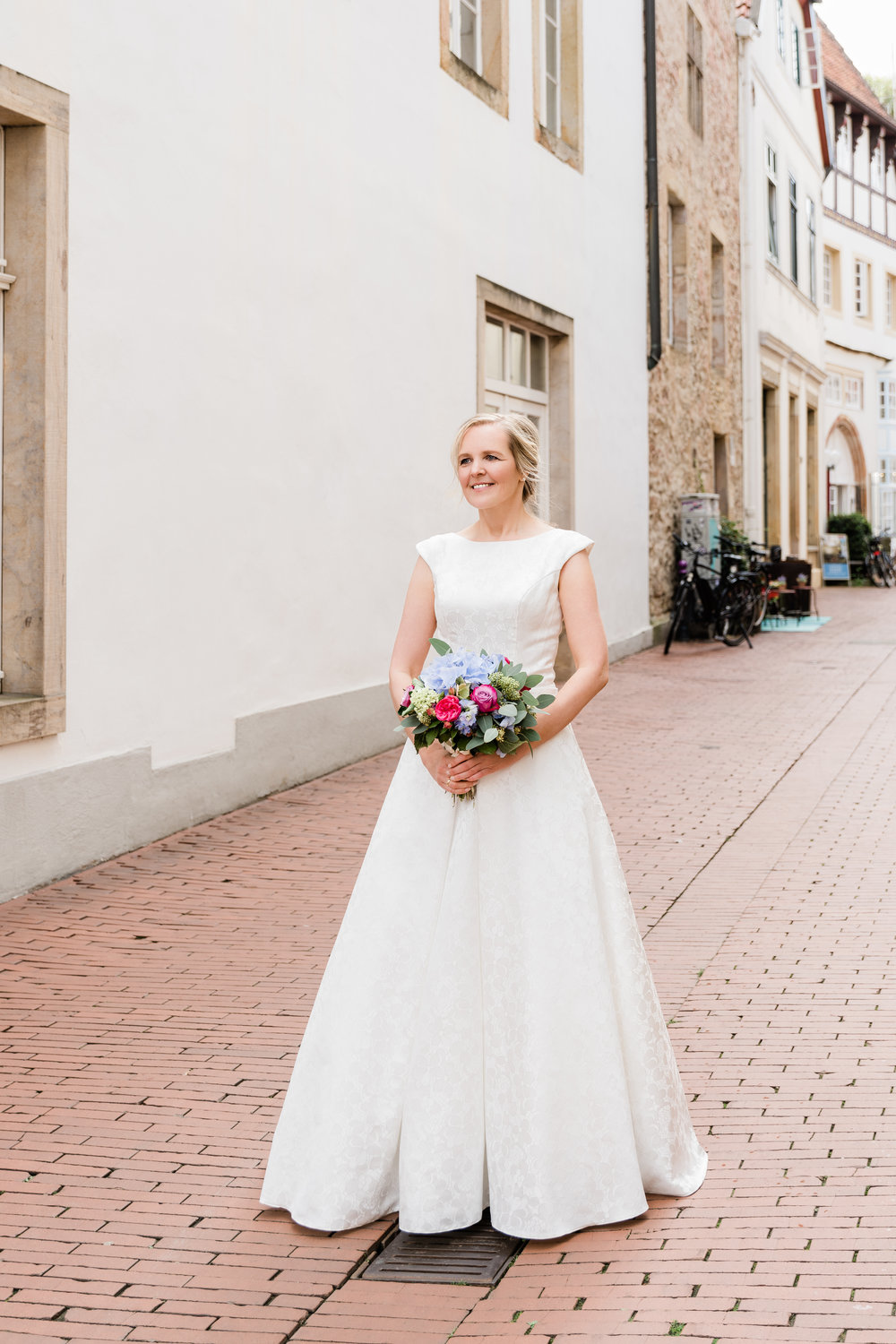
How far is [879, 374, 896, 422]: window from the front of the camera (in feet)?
138

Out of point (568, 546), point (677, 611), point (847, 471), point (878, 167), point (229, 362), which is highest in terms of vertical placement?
point (878, 167)

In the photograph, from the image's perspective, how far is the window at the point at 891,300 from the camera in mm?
42131

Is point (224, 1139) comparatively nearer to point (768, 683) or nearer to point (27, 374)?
point (27, 374)

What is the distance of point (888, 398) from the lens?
42.2 metres

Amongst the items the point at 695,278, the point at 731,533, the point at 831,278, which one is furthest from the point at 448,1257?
the point at 831,278

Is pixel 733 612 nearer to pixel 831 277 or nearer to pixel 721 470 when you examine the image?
pixel 721 470

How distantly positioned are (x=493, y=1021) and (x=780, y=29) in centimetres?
2519

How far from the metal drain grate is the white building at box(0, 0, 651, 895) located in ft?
11.3

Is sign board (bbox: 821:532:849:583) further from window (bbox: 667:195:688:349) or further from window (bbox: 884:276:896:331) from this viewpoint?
window (bbox: 884:276:896:331)

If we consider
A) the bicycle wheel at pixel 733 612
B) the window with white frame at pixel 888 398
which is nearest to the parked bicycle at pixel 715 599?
the bicycle wheel at pixel 733 612

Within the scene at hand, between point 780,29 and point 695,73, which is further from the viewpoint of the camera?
point 780,29

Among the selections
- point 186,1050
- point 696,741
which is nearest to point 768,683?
point 696,741

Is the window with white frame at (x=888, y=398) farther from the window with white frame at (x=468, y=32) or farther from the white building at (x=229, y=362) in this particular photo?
the window with white frame at (x=468, y=32)

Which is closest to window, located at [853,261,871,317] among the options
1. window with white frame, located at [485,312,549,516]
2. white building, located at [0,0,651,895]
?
window with white frame, located at [485,312,549,516]
